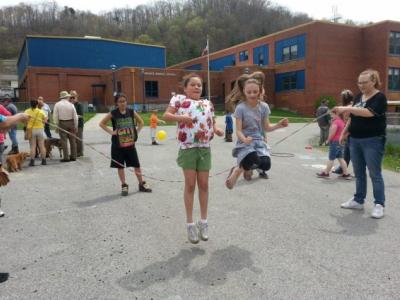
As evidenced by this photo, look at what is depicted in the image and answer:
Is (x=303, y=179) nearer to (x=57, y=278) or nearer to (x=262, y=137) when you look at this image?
(x=262, y=137)

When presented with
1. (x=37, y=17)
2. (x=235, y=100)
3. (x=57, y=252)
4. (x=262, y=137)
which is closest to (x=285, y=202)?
(x=262, y=137)

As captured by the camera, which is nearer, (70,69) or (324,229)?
(324,229)

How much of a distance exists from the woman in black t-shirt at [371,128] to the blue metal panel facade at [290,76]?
127 feet

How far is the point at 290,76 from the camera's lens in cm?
4428

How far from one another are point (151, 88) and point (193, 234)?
4283 cm

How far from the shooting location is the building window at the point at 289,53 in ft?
142

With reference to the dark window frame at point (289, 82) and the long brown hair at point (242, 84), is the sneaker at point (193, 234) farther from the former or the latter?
the dark window frame at point (289, 82)

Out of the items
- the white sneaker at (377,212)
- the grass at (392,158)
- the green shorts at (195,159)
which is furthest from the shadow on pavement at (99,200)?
the grass at (392,158)

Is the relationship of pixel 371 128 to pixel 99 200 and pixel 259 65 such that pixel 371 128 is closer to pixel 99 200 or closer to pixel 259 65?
pixel 99 200

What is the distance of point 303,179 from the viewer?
7930 mm

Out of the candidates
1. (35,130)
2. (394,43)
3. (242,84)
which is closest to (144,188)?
(242,84)

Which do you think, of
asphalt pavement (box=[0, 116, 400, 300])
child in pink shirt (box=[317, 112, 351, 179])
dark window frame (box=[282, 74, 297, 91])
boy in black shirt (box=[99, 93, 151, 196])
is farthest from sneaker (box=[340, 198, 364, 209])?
dark window frame (box=[282, 74, 297, 91])

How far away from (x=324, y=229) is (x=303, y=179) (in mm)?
3415

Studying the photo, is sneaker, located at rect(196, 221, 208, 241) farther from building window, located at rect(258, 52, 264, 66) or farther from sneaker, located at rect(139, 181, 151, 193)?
building window, located at rect(258, 52, 264, 66)
